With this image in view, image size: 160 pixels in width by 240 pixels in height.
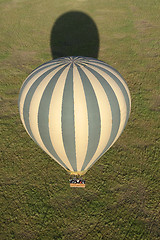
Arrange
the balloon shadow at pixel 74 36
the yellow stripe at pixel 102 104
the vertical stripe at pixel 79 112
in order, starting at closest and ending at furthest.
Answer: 1. the vertical stripe at pixel 79 112
2. the yellow stripe at pixel 102 104
3. the balloon shadow at pixel 74 36

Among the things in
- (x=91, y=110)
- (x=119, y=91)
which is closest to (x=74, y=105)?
(x=91, y=110)

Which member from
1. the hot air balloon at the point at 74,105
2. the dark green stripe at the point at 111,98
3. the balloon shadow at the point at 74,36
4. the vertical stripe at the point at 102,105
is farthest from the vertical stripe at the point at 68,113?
the balloon shadow at the point at 74,36

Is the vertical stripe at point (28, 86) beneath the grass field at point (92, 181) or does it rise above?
above

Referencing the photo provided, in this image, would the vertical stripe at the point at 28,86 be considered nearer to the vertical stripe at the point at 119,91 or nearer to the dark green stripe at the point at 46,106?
the dark green stripe at the point at 46,106

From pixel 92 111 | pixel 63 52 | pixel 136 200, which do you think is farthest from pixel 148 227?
pixel 63 52

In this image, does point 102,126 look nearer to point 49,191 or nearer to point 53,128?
point 53,128

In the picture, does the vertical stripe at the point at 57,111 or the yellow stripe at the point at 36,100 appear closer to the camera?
the vertical stripe at the point at 57,111

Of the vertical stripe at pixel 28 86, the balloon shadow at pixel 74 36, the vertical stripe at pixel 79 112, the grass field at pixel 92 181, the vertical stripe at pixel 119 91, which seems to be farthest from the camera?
the balloon shadow at pixel 74 36
